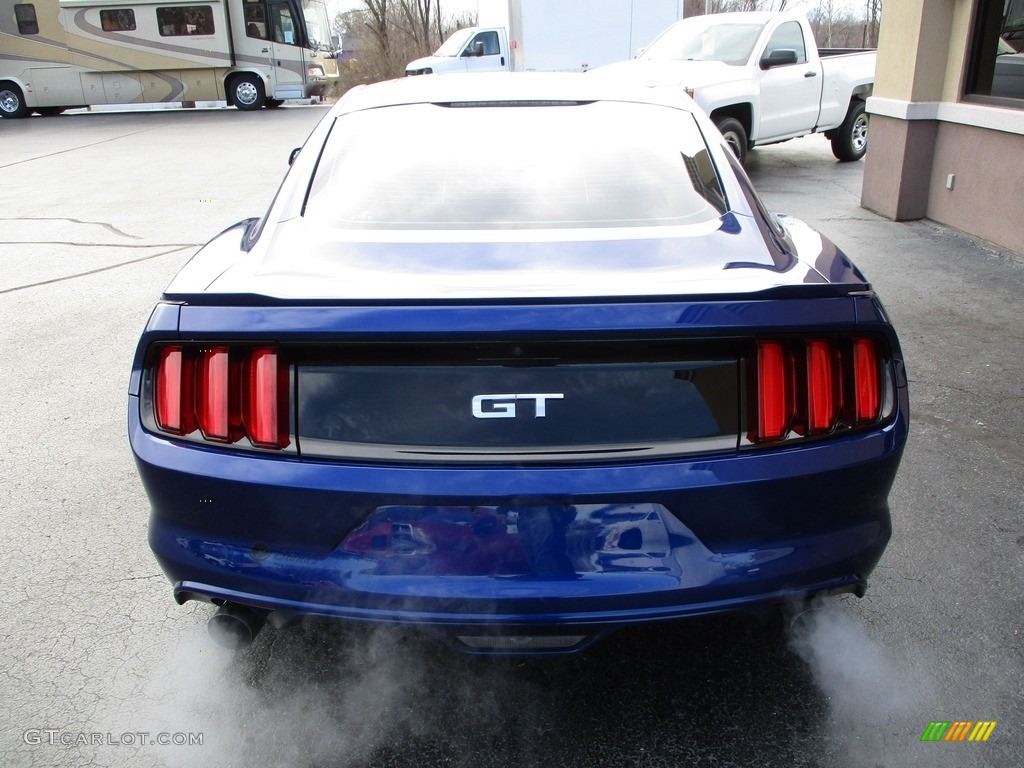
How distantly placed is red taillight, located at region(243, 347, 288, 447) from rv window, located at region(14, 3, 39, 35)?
26.4 metres

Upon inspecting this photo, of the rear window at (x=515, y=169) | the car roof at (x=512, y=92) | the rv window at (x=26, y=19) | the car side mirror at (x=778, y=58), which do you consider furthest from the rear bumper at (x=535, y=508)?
the rv window at (x=26, y=19)

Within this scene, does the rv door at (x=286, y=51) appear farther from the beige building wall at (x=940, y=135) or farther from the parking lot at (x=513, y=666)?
the parking lot at (x=513, y=666)

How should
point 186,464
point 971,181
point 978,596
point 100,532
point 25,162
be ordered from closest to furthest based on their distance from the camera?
point 186,464 < point 978,596 < point 100,532 < point 971,181 < point 25,162

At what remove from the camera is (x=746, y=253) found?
7.22 feet

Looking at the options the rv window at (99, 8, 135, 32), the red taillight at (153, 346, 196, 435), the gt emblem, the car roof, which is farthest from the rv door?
the gt emblem

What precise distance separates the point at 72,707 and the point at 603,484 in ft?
5.54

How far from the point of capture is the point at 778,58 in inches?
405

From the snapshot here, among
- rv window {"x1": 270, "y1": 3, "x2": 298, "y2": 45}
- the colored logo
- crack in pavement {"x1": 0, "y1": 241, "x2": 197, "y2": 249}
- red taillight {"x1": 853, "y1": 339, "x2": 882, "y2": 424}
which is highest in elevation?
rv window {"x1": 270, "y1": 3, "x2": 298, "y2": 45}

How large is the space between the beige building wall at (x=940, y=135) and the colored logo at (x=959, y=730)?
18.8 ft

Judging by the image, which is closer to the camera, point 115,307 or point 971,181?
point 115,307

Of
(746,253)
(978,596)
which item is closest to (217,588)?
(746,253)

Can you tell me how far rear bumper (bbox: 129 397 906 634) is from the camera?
6.19 feet

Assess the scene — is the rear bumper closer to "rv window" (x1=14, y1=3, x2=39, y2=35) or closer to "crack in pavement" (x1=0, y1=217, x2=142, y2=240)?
"crack in pavement" (x1=0, y1=217, x2=142, y2=240)

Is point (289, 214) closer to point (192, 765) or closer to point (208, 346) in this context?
point (208, 346)
